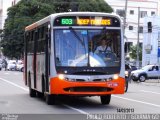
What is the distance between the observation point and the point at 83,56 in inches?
668

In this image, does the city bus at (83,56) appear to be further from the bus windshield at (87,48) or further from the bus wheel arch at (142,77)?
the bus wheel arch at (142,77)

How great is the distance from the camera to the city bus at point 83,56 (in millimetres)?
16719

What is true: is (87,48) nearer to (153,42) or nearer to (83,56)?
(83,56)

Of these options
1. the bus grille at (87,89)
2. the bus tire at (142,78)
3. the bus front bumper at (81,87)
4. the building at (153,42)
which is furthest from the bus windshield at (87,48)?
the building at (153,42)

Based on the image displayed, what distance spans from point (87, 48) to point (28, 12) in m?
59.4

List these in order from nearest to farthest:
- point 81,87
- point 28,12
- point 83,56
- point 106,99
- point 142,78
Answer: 1. point 81,87
2. point 83,56
3. point 106,99
4. point 142,78
5. point 28,12

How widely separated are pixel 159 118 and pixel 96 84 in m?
3.19

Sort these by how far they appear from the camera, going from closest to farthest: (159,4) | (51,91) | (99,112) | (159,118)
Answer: (159,118)
(99,112)
(51,91)
(159,4)

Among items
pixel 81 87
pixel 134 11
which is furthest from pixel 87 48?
pixel 134 11

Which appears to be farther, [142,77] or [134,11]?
[134,11]

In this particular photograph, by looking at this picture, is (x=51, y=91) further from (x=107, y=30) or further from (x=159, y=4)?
(x=159, y=4)

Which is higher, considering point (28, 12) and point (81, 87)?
point (28, 12)

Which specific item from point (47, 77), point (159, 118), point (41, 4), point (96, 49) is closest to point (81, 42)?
point (96, 49)

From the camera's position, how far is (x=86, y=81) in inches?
656
